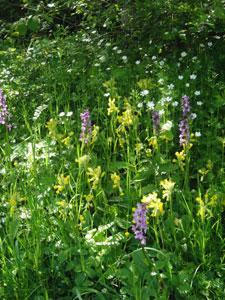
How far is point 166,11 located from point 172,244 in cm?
235

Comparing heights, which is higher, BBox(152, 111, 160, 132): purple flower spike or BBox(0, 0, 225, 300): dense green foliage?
BBox(152, 111, 160, 132): purple flower spike

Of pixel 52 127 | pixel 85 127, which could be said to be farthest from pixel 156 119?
pixel 52 127

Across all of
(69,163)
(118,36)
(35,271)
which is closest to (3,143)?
(69,163)

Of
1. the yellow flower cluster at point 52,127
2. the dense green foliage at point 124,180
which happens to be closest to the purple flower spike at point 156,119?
the dense green foliage at point 124,180

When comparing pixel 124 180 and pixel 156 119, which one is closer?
pixel 156 119

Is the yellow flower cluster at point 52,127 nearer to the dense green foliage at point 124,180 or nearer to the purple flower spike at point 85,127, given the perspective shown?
the dense green foliage at point 124,180

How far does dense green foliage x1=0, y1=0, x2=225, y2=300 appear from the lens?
2176 millimetres

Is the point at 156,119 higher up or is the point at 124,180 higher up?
the point at 156,119

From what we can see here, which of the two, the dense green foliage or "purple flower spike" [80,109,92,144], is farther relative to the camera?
"purple flower spike" [80,109,92,144]

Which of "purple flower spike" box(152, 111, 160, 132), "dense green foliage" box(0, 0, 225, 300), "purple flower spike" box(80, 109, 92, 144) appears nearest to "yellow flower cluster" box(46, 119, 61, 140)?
"dense green foliage" box(0, 0, 225, 300)

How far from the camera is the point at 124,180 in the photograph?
271 cm

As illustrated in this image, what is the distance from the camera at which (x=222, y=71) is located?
395 cm

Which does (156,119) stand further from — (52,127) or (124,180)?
(52,127)

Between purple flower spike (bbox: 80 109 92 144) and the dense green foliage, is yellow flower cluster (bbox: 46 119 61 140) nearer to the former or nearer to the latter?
the dense green foliage
